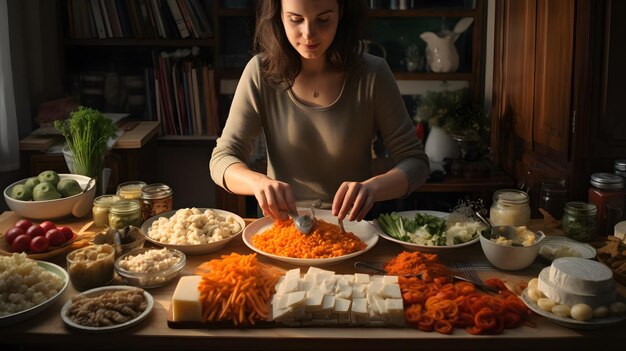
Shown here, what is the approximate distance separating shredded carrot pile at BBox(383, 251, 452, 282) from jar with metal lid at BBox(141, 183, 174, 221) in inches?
29.3

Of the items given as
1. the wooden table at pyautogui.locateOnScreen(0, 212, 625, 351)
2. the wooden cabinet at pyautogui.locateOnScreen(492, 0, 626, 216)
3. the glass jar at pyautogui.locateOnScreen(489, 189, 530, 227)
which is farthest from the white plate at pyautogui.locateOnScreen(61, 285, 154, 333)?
the wooden cabinet at pyautogui.locateOnScreen(492, 0, 626, 216)

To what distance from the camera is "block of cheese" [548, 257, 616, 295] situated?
1.42 m

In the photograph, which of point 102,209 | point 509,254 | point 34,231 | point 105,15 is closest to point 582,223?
point 509,254

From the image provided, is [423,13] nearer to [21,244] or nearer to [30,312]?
[21,244]

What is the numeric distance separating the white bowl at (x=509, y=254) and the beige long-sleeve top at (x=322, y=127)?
523mm

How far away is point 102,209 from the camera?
2020 mm

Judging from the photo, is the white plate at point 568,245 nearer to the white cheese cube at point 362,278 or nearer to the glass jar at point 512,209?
the glass jar at point 512,209

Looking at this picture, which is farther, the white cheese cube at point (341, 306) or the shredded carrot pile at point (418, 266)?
the shredded carrot pile at point (418, 266)

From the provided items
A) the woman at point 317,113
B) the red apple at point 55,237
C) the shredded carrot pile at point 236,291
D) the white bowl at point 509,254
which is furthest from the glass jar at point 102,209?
the white bowl at point 509,254

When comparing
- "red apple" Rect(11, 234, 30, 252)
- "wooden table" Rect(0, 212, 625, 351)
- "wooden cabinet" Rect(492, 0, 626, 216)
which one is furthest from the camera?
"wooden cabinet" Rect(492, 0, 626, 216)

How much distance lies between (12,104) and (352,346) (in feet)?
7.96

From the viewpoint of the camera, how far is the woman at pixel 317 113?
2170mm

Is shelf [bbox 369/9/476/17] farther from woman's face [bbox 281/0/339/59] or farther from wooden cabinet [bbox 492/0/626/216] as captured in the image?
woman's face [bbox 281/0/339/59]

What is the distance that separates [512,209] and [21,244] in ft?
4.56
